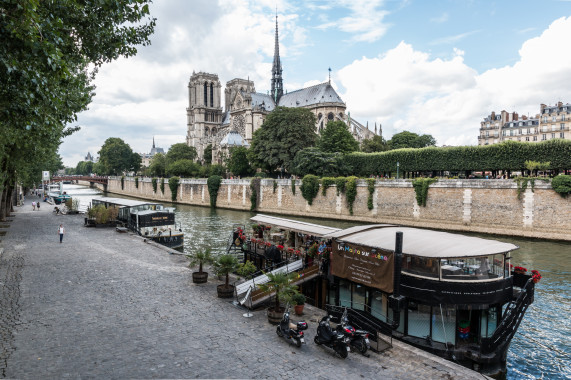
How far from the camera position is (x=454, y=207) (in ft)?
108

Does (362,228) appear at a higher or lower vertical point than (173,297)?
higher

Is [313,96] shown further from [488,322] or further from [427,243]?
[488,322]

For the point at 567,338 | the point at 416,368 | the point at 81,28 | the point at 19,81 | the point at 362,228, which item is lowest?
the point at 567,338

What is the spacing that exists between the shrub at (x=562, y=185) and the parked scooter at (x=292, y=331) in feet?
86.0

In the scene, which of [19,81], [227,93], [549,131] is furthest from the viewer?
[227,93]

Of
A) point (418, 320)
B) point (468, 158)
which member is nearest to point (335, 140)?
point (468, 158)

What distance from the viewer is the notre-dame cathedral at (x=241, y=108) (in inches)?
3388

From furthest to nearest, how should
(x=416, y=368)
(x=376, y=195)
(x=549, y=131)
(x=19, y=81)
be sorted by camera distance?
(x=549, y=131) < (x=376, y=195) < (x=416, y=368) < (x=19, y=81)

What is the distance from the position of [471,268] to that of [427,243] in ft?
3.93

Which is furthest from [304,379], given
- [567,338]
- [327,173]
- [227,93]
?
[227,93]

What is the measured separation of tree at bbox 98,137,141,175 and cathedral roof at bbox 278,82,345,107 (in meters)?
43.3

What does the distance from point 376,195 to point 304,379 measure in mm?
32003

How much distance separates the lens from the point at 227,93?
126812 millimetres

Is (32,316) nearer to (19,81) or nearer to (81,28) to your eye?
(19,81)
